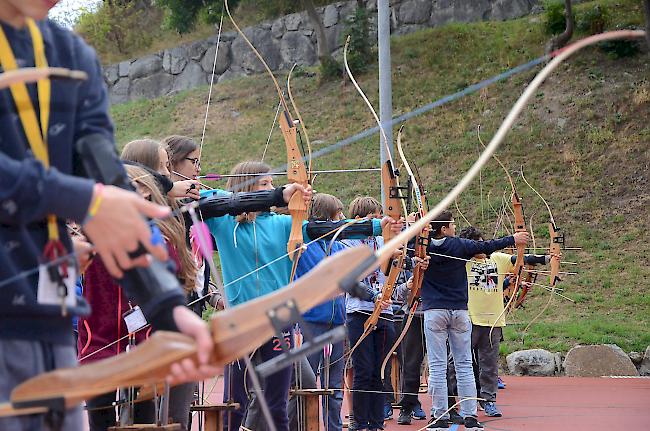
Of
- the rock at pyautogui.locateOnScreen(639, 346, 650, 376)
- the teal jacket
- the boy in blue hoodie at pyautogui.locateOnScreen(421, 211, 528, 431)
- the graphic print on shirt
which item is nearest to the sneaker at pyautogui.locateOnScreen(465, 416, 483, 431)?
the boy in blue hoodie at pyautogui.locateOnScreen(421, 211, 528, 431)

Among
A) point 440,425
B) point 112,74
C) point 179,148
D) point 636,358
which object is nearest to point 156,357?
point 179,148

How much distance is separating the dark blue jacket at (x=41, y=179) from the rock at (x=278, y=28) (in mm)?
31189

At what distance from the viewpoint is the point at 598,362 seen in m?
13.4

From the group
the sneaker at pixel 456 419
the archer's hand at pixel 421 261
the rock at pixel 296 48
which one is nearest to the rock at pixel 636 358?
the sneaker at pixel 456 419

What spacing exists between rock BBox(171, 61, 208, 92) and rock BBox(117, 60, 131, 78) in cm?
240

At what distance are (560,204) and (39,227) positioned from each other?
66.2 ft

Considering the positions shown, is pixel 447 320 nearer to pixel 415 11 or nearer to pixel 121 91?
pixel 415 11

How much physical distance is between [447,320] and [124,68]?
29020 millimetres

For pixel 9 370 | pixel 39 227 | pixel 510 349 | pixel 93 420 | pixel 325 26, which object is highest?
pixel 325 26

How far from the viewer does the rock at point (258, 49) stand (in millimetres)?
31906

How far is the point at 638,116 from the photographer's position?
916 inches

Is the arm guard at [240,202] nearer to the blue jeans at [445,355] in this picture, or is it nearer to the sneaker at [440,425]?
the blue jeans at [445,355]

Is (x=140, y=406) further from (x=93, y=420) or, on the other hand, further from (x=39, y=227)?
(x=39, y=227)

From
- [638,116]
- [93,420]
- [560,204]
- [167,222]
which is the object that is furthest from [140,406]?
[638,116]
